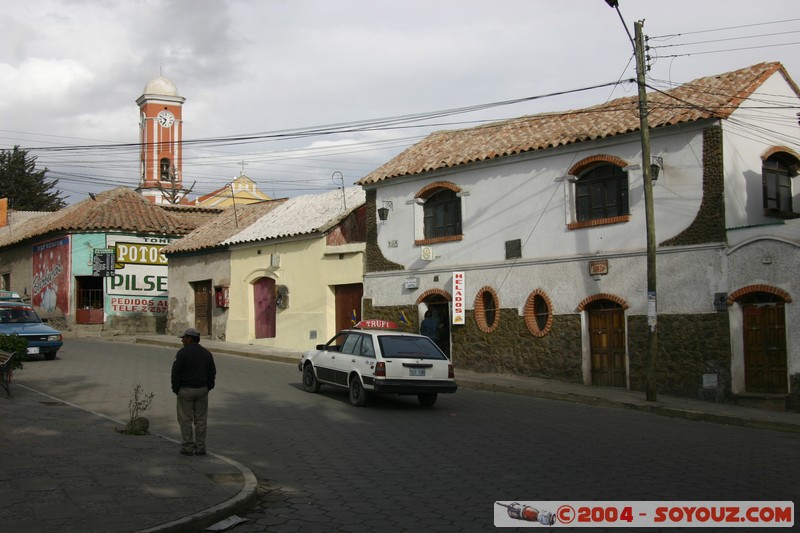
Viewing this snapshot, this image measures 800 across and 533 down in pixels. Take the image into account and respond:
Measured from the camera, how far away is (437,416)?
1458 centimetres

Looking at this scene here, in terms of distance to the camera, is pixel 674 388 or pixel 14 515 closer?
pixel 14 515

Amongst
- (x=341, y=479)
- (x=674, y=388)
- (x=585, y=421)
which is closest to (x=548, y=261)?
(x=674, y=388)

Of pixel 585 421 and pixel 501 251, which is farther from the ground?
pixel 501 251

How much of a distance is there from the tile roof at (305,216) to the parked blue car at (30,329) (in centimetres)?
854

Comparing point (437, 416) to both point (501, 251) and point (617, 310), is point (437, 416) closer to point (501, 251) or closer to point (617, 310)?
point (617, 310)

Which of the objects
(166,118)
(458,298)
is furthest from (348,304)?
(166,118)

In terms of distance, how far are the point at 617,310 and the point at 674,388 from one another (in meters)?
2.34

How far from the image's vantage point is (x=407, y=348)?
15.7 m

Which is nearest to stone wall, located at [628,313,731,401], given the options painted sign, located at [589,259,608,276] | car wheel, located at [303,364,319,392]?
painted sign, located at [589,259,608,276]

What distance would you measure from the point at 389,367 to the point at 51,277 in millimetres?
26593

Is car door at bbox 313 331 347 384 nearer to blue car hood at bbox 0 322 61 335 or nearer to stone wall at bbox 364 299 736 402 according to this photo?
stone wall at bbox 364 299 736 402

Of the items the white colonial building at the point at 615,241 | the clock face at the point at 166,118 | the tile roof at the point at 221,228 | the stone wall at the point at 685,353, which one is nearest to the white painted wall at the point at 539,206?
the white colonial building at the point at 615,241

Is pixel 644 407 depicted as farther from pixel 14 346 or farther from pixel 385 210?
pixel 14 346

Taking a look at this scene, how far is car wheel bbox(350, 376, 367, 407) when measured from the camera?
1534 centimetres
